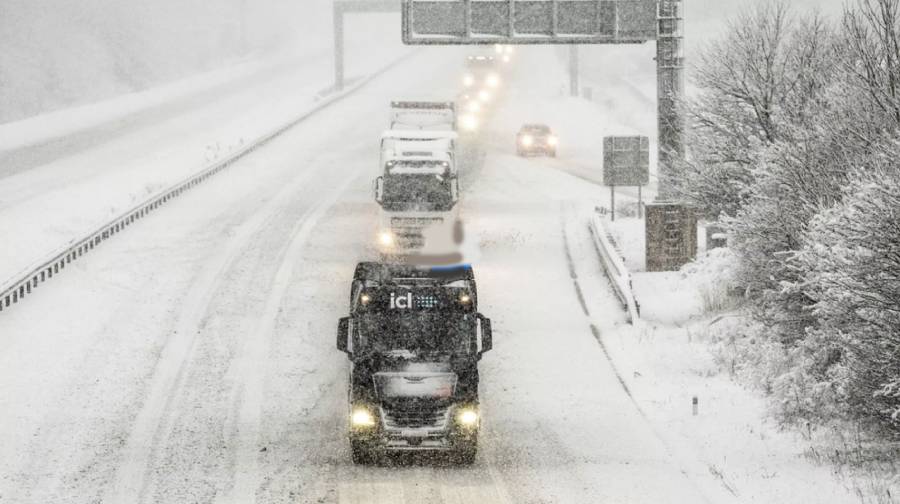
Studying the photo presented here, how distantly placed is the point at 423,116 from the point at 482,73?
41098 millimetres

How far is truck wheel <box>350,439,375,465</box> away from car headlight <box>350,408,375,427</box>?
0.96 ft

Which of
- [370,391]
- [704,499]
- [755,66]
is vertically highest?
[755,66]

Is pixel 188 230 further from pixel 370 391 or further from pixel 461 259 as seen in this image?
pixel 370 391

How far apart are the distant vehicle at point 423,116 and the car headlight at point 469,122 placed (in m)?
21.0

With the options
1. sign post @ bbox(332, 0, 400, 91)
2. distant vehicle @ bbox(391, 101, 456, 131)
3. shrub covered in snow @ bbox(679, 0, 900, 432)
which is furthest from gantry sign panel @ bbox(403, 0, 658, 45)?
sign post @ bbox(332, 0, 400, 91)

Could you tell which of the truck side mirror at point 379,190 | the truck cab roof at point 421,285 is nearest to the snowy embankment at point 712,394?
the truck cab roof at point 421,285

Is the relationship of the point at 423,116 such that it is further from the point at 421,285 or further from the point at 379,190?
the point at 421,285

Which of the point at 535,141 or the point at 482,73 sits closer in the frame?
the point at 535,141

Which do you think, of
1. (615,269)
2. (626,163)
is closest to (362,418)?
(615,269)

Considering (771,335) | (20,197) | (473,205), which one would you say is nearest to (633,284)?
(771,335)

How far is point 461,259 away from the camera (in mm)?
31328

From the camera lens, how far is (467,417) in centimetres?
1709

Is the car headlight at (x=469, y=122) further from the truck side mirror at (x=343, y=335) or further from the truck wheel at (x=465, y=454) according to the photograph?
the truck wheel at (x=465, y=454)

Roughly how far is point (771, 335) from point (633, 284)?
21.7ft
